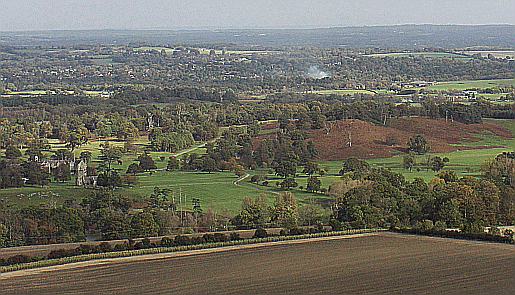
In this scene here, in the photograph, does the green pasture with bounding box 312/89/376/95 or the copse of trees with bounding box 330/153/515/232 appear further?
the green pasture with bounding box 312/89/376/95

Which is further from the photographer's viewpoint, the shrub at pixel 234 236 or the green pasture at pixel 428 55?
the green pasture at pixel 428 55

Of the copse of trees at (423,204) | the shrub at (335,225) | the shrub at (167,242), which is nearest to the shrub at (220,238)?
the shrub at (167,242)

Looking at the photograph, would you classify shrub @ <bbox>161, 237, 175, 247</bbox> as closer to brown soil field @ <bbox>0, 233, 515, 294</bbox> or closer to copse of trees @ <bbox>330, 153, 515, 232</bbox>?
brown soil field @ <bbox>0, 233, 515, 294</bbox>

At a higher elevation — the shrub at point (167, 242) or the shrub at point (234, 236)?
the shrub at point (167, 242)

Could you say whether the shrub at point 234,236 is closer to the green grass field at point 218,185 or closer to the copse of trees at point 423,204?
the copse of trees at point 423,204

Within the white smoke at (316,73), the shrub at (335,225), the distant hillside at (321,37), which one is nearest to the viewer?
the shrub at (335,225)

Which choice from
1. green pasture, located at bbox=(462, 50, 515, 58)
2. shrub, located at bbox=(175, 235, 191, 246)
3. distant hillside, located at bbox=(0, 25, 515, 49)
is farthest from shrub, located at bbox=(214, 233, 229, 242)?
distant hillside, located at bbox=(0, 25, 515, 49)
